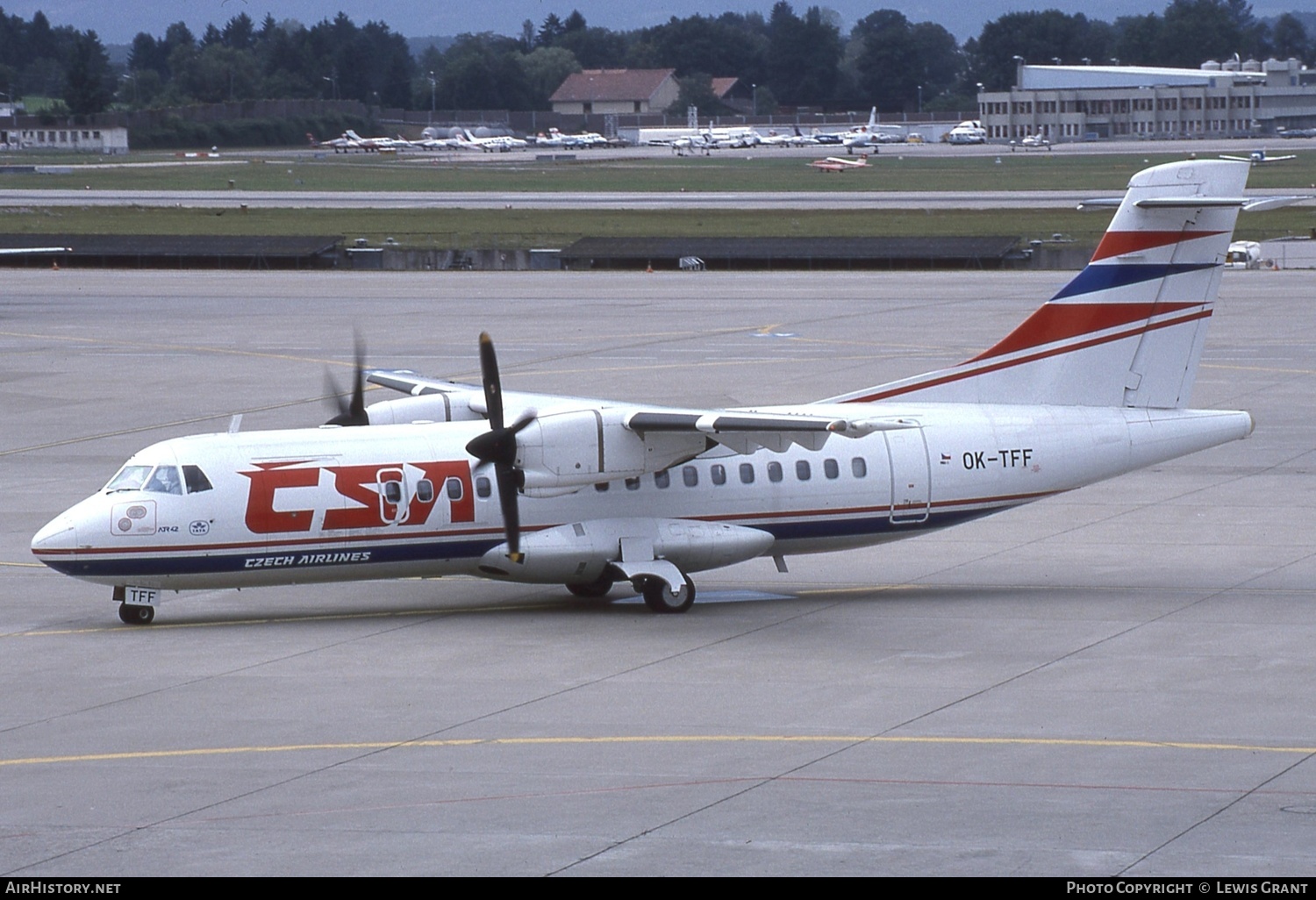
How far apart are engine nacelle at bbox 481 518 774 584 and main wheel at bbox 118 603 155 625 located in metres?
4.78

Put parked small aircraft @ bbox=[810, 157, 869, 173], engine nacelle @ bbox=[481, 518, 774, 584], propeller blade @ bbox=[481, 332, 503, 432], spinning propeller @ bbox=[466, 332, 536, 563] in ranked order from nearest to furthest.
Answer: propeller blade @ bbox=[481, 332, 503, 432] → spinning propeller @ bbox=[466, 332, 536, 563] → engine nacelle @ bbox=[481, 518, 774, 584] → parked small aircraft @ bbox=[810, 157, 869, 173]

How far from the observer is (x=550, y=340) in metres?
58.4

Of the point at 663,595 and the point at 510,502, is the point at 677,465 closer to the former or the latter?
the point at 663,595

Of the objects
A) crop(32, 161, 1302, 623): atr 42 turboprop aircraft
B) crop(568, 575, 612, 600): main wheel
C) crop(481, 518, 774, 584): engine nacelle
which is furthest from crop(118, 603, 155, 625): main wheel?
crop(568, 575, 612, 600): main wheel

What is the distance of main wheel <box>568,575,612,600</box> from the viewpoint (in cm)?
2523

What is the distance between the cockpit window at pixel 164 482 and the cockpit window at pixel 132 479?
11 cm

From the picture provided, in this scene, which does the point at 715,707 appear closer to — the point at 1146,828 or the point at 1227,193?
the point at 1146,828

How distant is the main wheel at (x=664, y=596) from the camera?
24.4 metres

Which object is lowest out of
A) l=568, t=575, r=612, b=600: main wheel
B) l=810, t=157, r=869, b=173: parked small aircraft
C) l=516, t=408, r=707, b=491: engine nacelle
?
l=568, t=575, r=612, b=600: main wheel

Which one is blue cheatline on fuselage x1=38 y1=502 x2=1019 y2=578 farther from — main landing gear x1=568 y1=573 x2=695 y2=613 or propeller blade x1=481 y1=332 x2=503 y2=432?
propeller blade x1=481 y1=332 x2=503 y2=432

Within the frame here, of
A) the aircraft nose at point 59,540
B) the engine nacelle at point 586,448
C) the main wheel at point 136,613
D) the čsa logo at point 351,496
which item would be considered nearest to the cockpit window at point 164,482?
the čsa logo at point 351,496

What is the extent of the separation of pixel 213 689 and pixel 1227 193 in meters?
17.0

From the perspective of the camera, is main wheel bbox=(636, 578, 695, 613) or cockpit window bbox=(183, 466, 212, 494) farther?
main wheel bbox=(636, 578, 695, 613)

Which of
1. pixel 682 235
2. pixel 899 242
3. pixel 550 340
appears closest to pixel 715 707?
pixel 550 340
